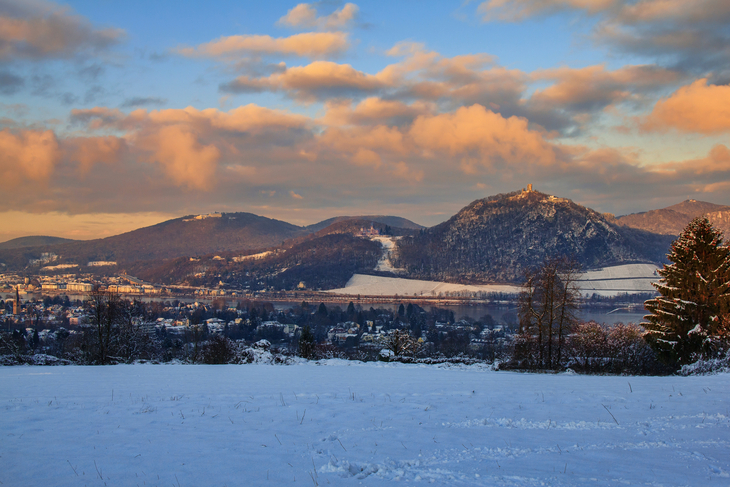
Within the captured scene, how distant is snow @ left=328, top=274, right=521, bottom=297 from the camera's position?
162 m

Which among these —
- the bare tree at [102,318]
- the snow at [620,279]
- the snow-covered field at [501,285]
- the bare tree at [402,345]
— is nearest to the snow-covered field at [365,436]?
the bare tree at [402,345]

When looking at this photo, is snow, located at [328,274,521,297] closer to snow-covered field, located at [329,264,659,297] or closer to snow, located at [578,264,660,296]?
snow-covered field, located at [329,264,659,297]

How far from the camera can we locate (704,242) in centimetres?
2131

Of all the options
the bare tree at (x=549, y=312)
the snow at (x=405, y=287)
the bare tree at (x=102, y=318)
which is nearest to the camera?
the bare tree at (x=549, y=312)

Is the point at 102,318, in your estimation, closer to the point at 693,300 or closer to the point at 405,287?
the point at 693,300

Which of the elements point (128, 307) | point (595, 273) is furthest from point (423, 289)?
point (128, 307)

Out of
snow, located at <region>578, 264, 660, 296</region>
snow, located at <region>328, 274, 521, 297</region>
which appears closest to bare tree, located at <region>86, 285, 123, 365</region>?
snow, located at <region>578, 264, 660, 296</region>

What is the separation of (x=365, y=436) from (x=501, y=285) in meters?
178

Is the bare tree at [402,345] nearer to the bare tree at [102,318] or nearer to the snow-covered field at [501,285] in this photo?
the bare tree at [102,318]

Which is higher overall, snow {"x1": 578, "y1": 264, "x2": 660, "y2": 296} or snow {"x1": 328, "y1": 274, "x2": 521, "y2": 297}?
snow {"x1": 578, "y1": 264, "x2": 660, "y2": 296}

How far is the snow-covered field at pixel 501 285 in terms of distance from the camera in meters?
149

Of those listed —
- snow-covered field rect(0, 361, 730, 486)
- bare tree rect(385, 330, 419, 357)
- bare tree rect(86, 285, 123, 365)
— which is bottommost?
bare tree rect(385, 330, 419, 357)

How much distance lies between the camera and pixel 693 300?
818 inches

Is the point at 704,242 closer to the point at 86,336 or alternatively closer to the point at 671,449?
the point at 671,449
